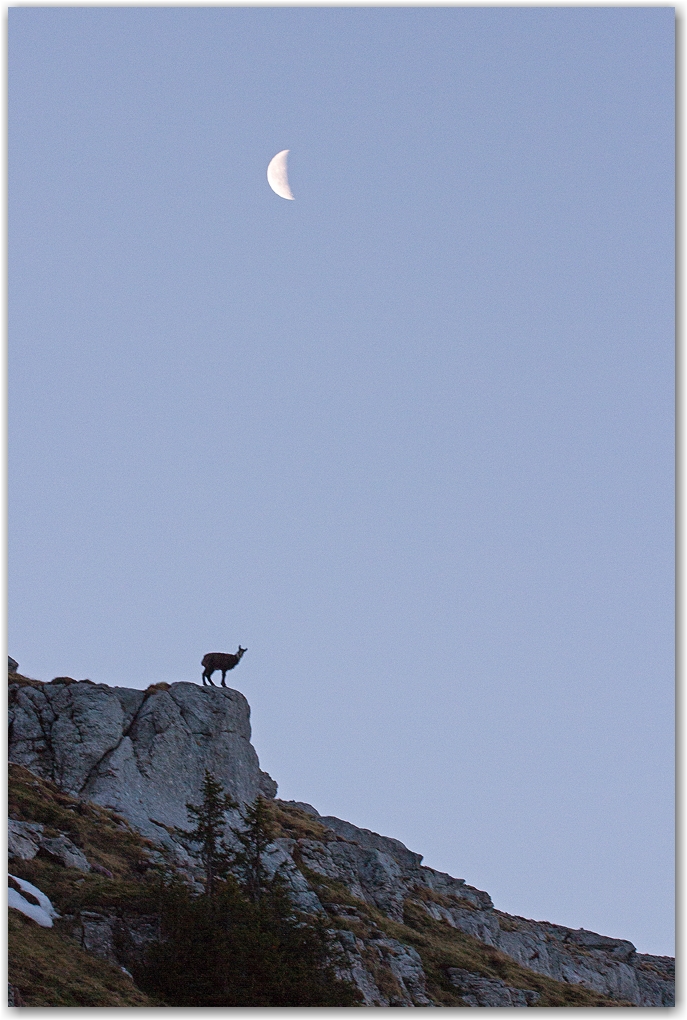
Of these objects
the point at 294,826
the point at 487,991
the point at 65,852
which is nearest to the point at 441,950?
the point at 487,991

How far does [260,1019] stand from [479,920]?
58.5 metres

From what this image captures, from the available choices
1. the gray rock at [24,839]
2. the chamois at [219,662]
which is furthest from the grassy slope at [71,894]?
the chamois at [219,662]

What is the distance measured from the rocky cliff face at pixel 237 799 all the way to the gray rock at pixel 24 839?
0.41 ft

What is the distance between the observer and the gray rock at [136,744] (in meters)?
49.2

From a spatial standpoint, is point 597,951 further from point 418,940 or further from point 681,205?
point 681,205

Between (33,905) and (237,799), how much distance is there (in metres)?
26.9

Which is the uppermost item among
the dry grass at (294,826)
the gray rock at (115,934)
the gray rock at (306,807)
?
the gray rock at (306,807)

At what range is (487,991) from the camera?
50344 mm

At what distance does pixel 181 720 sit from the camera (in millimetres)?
55750

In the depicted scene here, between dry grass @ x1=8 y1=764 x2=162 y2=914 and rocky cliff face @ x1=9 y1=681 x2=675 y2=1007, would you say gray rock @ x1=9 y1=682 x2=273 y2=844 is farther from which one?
dry grass @ x1=8 y1=764 x2=162 y2=914

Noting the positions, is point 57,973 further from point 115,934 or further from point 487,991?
point 487,991

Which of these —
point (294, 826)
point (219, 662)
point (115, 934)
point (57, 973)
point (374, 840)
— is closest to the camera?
point (57, 973)

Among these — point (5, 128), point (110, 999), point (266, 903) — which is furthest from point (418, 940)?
point (5, 128)

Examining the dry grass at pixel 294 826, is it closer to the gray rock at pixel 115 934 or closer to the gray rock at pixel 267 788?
the gray rock at pixel 267 788
